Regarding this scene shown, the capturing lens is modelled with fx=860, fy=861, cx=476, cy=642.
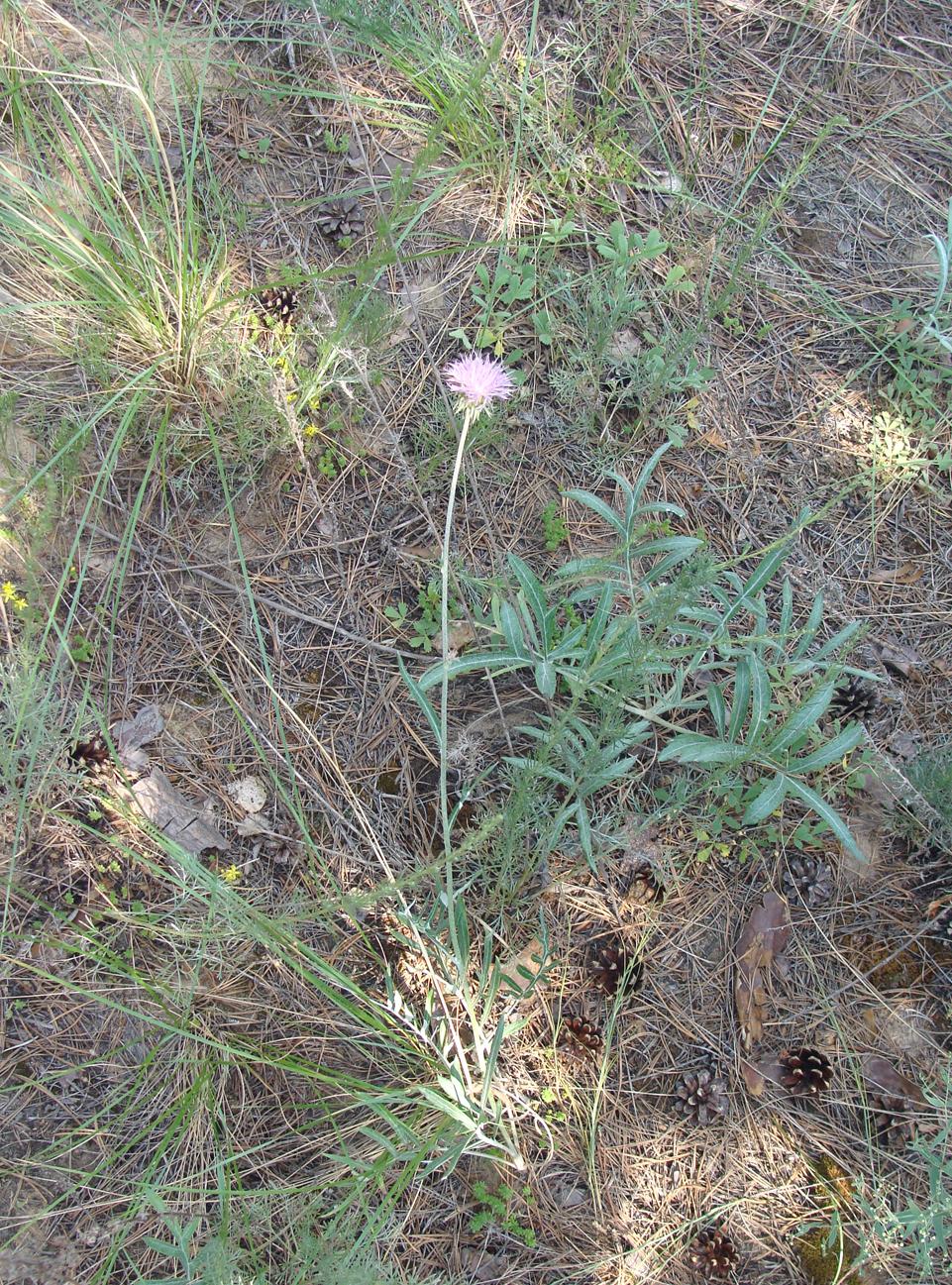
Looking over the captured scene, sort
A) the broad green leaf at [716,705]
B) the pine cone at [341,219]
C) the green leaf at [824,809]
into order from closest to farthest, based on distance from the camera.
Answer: the green leaf at [824,809] → the broad green leaf at [716,705] → the pine cone at [341,219]

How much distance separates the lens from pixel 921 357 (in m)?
2.17

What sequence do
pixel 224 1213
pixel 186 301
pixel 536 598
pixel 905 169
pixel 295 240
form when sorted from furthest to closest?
pixel 905 169
pixel 295 240
pixel 186 301
pixel 536 598
pixel 224 1213

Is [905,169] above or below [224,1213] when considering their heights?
above

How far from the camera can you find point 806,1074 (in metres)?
1.73

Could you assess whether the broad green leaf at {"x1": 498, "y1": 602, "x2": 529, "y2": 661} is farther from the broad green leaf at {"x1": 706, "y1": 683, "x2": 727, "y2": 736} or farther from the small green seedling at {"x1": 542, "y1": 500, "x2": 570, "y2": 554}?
the broad green leaf at {"x1": 706, "y1": 683, "x2": 727, "y2": 736}

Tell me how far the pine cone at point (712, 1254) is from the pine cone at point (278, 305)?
2.09m

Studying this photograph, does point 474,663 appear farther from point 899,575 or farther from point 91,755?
point 899,575

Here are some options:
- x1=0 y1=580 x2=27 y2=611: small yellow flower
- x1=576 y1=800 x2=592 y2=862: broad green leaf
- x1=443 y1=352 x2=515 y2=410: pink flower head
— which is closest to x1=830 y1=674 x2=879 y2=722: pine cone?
x1=576 y1=800 x2=592 y2=862: broad green leaf

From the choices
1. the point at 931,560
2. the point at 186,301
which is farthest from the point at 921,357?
the point at 186,301

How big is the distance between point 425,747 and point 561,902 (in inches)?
17.0

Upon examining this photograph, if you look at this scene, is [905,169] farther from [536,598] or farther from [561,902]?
[561,902]

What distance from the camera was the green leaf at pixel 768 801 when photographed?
5.54 feet

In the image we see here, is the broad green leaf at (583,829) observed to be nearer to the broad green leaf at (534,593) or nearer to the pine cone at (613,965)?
the pine cone at (613,965)

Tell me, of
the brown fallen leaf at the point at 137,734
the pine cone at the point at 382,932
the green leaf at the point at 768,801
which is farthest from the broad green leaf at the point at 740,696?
the brown fallen leaf at the point at 137,734
